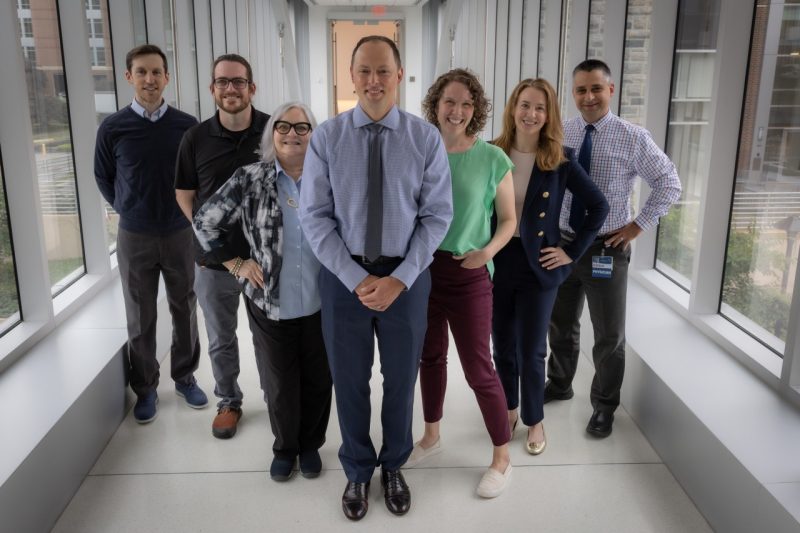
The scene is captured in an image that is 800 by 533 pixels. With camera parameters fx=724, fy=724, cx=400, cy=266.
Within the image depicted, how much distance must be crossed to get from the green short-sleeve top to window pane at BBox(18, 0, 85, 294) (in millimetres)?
2224

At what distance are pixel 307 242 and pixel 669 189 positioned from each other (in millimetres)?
A: 1650

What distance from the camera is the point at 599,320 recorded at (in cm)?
331

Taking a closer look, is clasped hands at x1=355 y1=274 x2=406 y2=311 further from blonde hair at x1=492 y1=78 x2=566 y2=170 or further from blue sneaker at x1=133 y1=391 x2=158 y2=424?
blue sneaker at x1=133 y1=391 x2=158 y2=424

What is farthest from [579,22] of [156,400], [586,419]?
[156,400]

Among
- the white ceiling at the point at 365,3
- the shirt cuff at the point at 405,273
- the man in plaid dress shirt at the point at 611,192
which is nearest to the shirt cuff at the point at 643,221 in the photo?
the man in plaid dress shirt at the point at 611,192

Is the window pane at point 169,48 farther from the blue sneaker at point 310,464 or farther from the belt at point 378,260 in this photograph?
the belt at point 378,260

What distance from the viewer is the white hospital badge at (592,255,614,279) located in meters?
3.22

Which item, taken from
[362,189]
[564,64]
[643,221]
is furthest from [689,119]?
[362,189]

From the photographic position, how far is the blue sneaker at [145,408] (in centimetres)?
356

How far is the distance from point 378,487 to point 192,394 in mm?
1290

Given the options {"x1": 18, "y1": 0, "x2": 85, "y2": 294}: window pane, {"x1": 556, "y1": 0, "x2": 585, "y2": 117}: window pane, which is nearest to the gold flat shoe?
{"x1": 18, "y1": 0, "x2": 85, "y2": 294}: window pane

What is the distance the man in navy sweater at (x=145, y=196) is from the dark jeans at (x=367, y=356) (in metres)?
1.17

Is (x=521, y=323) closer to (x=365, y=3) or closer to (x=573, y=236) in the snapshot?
(x=573, y=236)

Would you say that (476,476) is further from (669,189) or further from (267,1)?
(267,1)
